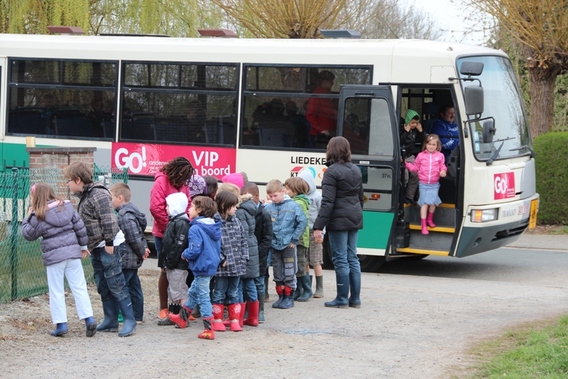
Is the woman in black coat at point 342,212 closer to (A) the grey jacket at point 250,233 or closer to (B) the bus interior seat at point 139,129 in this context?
(A) the grey jacket at point 250,233

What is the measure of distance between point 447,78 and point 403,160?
1187mm

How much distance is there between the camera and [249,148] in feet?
46.4

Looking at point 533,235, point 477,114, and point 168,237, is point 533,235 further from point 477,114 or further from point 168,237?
point 168,237

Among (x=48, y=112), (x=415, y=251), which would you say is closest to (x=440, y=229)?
(x=415, y=251)

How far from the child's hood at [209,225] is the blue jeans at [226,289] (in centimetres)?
45

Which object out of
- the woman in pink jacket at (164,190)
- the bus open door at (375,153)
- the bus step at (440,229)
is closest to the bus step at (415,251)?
the bus open door at (375,153)

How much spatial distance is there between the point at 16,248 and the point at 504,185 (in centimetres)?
630

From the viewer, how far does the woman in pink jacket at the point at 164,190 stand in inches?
371

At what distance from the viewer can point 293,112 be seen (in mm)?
13938

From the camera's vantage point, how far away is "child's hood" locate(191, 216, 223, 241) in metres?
8.66

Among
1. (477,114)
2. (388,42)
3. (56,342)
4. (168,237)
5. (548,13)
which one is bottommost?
(56,342)

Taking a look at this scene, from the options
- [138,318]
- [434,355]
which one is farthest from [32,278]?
[434,355]

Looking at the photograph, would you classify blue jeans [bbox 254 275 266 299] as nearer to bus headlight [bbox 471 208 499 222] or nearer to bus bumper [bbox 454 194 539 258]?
bus bumper [bbox 454 194 539 258]

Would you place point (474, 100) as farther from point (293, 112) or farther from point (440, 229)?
point (293, 112)
